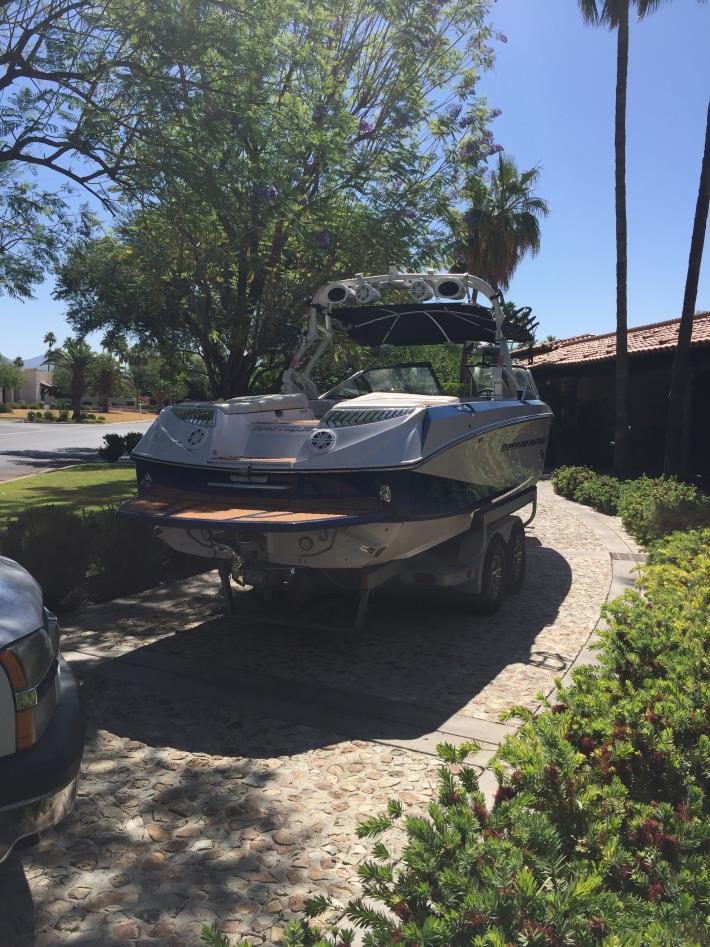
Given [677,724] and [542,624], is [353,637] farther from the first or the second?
[677,724]

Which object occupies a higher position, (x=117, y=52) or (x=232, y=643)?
(x=117, y=52)

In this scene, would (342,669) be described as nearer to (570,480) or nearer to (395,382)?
(395,382)

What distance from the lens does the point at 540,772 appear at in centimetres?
270

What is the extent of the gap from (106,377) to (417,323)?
81.4 metres

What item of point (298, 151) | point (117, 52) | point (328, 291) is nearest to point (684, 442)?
point (298, 151)

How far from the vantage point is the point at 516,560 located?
7.65m

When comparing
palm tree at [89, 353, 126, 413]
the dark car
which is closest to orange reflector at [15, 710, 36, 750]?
the dark car

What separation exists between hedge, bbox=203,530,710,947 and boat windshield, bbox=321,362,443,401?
162 inches

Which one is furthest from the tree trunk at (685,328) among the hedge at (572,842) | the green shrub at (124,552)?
the hedge at (572,842)

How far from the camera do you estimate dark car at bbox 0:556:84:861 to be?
2.42m

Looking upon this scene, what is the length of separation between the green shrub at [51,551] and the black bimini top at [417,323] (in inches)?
128

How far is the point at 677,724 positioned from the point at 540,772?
2.21 feet

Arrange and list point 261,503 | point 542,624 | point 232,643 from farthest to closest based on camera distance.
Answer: point 542,624 < point 232,643 < point 261,503

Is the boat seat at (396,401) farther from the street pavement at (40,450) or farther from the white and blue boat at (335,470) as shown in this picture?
the street pavement at (40,450)
